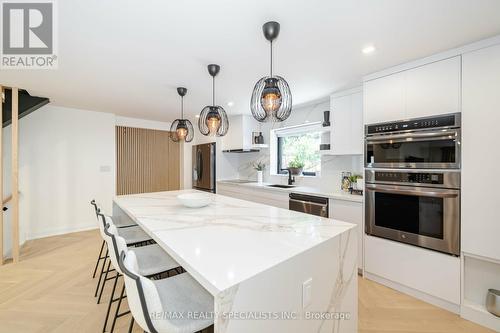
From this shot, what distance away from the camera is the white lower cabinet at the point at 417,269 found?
196cm

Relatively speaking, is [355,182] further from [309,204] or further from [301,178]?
[301,178]

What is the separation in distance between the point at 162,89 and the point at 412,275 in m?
3.64

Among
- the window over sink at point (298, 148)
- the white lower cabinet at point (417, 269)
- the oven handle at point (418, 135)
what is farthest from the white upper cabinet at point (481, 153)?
the window over sink at point (298, 148)

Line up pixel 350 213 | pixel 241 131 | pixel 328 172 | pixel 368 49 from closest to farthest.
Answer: pixel 368 49
pixel 350 213
pixel 328 172
pixel 241 131

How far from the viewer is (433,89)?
2074mm

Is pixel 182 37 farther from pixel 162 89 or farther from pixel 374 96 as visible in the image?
pixel 374 96

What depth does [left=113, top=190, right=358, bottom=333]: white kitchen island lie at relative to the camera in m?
0.85

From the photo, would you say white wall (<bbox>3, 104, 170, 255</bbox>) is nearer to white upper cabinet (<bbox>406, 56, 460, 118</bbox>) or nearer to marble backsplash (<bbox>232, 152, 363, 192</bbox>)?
marble backsplash (<bbox>232, 152, 363, 192</bbox>)

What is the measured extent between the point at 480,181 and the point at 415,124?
696mm

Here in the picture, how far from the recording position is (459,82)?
6.33ft

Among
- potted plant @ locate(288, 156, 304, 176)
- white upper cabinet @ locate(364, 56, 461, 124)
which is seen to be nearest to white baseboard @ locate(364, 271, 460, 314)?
white upper cabinet @ locate(364, 56, 461, 124)

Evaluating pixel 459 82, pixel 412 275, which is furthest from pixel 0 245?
pixel 459 82

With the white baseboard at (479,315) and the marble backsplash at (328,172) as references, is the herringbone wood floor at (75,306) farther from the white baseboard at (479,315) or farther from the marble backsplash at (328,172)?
the marble backsplash at (328,172)

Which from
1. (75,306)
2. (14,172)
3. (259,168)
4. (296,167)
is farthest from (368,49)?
(14,172)
